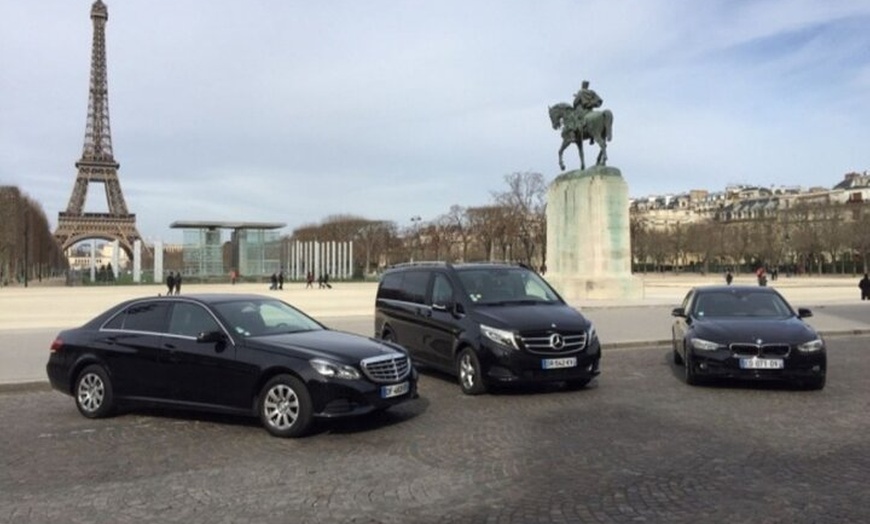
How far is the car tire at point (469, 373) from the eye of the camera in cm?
1054

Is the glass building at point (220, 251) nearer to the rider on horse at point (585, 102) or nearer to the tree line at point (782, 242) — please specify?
the tree line at point (782, 242)

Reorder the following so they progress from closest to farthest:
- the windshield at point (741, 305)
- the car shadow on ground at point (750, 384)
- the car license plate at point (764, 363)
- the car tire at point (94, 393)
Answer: the car tire at point (94, 393) < the car license plate at point (764, 363) < the car shadow on ground at point (750, 384) < the windshield at point (741, 305)

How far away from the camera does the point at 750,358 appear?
10.4 m

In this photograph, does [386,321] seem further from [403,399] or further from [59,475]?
[59,475]

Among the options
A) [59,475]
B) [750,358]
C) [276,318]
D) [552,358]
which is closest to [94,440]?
[59,475]

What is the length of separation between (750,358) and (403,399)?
15.7 ft

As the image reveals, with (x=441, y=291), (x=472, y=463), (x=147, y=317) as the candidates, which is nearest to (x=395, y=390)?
(x=472, y=463)

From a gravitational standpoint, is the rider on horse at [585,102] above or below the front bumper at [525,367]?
above

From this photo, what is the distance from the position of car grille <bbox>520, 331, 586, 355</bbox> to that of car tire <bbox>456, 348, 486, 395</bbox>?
745 mm

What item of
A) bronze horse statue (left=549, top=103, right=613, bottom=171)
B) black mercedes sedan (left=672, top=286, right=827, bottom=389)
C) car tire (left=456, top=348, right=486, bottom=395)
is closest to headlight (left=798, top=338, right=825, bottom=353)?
black mercedes sedan (left=672, top=286, right=827, bottom=389)

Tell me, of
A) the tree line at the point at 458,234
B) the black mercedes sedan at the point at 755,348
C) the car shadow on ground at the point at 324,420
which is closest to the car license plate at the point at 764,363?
the black mercedes sedan at the point at 755,348

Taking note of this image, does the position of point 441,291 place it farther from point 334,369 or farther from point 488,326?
point 334,369

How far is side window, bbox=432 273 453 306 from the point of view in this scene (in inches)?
455

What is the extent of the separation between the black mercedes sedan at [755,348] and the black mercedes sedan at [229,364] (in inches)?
167
